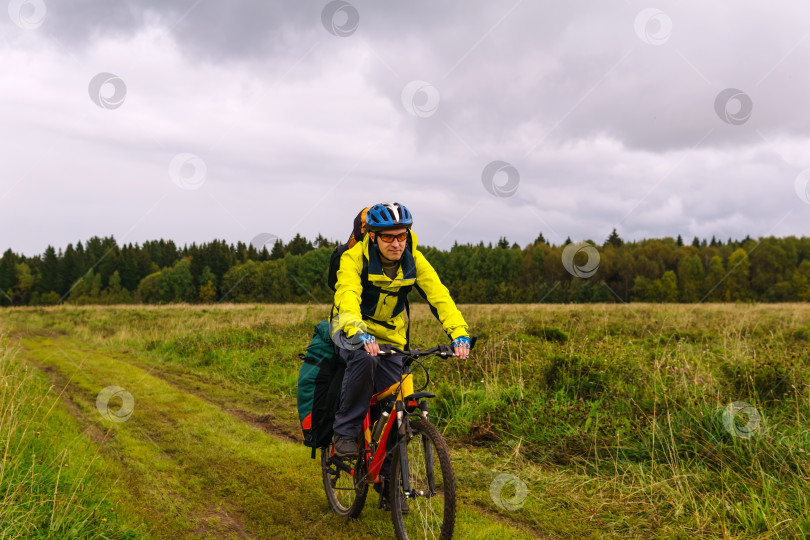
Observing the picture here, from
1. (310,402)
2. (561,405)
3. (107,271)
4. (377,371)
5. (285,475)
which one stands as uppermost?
(107,271)

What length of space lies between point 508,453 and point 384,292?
→ 2.98 metres

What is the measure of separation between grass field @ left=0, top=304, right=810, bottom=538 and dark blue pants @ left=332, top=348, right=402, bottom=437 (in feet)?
2.98

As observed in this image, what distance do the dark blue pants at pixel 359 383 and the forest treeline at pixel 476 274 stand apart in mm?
74435

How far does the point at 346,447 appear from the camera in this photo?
14.2 ft

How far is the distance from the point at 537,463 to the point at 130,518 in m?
4.06

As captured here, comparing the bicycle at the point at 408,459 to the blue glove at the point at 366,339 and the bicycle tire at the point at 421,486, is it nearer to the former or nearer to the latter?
the bicycle tire at the point at 421,486

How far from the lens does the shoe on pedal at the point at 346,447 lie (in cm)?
432

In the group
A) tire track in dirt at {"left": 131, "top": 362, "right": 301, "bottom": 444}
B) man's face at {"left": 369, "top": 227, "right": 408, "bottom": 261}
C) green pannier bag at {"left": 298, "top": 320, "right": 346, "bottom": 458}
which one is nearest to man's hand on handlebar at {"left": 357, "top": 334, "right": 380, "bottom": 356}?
man's face at {"left": 369, "top": 227, "right": 408, "bottom": 261}

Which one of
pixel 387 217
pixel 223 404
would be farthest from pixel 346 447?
pixel 223 404

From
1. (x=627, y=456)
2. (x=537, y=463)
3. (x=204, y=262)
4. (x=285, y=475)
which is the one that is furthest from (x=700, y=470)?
(x=204, y=262)

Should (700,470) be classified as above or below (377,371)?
below

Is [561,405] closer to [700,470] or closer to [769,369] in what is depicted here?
[700,470]

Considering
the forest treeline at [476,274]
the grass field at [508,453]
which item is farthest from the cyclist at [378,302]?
the forest treeline at [476,274]

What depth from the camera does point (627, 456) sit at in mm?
5441
